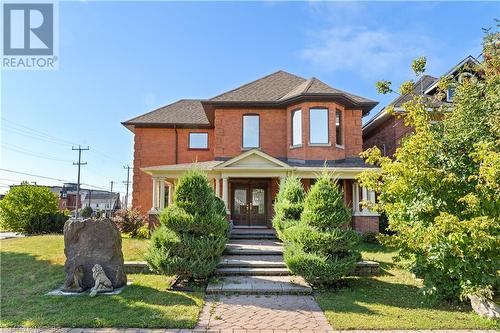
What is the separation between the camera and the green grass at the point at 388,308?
5773mm

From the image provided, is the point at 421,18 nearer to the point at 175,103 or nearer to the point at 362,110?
the point at 362,110

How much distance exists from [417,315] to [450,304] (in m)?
1.13

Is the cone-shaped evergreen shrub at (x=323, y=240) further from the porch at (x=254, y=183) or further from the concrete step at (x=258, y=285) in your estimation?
Answer: the porch at (x=254, y=183)

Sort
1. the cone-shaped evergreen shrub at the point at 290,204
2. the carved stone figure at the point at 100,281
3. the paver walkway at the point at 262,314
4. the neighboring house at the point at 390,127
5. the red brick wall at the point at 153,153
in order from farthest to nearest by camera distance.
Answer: the red brick wall at the point at 153,153 → the neighboring house at the point at 390,127 → the cone-shaped evergreen shrub at the point at 290,204 → the carved stone figure at the point at 100,281 → the paver walkway at the point at 262,314

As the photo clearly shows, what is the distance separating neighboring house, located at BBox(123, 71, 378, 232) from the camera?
15.8 m

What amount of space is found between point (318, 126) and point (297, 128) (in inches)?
42.1

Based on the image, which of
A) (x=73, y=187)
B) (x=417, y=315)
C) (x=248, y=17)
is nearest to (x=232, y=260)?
(x=417, y=315)

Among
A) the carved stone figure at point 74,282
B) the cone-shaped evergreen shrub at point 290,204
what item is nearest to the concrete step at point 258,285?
the cone-shaped evergreen shrub at point 290,204

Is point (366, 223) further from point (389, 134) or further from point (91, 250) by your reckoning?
point (91, 250)

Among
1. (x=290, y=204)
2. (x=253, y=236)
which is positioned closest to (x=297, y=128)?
(x=253, y=236)

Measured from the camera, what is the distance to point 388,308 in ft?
21.7

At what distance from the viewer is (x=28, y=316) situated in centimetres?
597

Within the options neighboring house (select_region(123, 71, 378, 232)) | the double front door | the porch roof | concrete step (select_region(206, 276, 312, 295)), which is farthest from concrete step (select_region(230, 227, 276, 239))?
concrete step (select_region(206, 276, 312, 295))

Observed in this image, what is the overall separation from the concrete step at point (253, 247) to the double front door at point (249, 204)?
368cm
